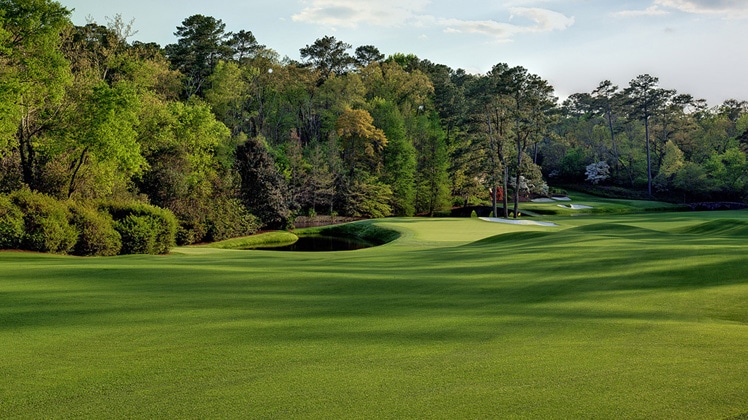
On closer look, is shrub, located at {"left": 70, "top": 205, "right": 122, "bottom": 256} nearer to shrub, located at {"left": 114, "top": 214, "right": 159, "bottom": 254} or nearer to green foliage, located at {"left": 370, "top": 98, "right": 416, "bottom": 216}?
shrub, located at {"left": 114, "top": 214, "right": 159, "bottom": 254}

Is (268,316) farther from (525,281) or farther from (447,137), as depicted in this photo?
(447,137)

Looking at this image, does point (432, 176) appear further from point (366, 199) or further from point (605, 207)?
point (605, 207)

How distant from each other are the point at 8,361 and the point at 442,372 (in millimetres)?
5152

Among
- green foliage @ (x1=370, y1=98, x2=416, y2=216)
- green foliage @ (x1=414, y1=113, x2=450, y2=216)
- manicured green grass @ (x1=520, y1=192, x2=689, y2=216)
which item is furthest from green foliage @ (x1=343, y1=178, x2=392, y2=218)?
manicured green grass @ (x1=520, y1=192, x2=689, y2=216)

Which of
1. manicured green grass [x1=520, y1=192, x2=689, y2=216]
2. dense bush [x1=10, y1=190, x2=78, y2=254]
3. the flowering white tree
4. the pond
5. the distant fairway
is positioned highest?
the flowering white tree

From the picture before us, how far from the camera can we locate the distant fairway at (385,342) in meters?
4.85

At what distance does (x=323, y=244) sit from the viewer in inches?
1654

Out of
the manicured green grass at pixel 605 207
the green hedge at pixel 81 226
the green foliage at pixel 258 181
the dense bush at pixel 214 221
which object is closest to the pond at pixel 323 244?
the green foliage at pixel 258 181

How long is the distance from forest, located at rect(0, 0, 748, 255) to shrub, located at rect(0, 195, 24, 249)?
0.06 metres

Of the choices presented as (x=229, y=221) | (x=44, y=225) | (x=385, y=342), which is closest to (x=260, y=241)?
(x=229, y=221)

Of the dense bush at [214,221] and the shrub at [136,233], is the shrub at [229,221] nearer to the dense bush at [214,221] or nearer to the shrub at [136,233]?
the dense bush at [214,221]

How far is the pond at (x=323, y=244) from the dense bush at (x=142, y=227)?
34.0 ft

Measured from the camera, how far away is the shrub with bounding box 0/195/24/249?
22.5 m

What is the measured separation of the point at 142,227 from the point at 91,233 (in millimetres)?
3065
